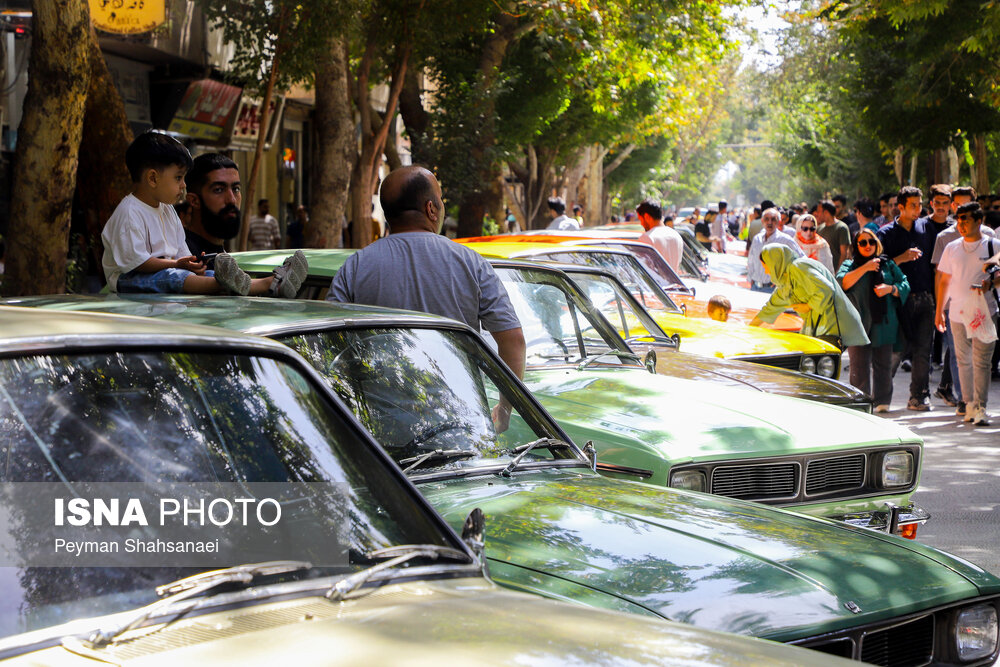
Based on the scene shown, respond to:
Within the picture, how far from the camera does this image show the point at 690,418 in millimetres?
5238

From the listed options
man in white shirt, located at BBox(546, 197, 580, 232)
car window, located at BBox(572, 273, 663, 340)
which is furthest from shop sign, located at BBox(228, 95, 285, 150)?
car window, located at BBox(572, 273, 663, 340)

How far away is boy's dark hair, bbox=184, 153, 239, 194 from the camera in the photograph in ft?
18.9

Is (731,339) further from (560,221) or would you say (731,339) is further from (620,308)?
(560,221)

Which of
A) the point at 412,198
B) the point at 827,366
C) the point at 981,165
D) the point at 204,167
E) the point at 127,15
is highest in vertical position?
the point at 127,15

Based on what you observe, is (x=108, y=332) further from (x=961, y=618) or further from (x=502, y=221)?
(x=502, y=221)

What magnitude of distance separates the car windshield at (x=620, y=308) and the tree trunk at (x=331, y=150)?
19.3ft

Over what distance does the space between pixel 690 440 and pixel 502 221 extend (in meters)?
19.2

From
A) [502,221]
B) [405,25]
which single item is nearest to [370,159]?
[405,25]

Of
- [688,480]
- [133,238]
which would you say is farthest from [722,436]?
[133,238]

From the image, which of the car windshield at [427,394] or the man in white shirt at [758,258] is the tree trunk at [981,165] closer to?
the man in white shirt at [758,258]

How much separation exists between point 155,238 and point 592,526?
283 cm

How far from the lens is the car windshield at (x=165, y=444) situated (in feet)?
6.82

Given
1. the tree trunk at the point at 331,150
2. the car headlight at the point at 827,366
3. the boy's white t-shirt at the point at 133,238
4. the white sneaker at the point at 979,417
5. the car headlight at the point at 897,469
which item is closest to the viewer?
the boy's white t-shirt at the point at 133,238

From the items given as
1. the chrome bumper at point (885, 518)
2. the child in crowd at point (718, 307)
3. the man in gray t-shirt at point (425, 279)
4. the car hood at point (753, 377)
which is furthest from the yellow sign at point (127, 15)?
the chrome bumper at point (885, 518)
